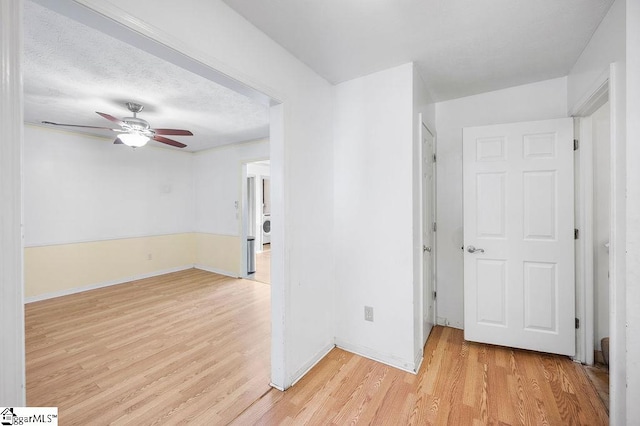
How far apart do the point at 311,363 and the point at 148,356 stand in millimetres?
1473

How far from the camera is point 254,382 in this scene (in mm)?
2002

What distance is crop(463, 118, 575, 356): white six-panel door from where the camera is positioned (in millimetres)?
2248

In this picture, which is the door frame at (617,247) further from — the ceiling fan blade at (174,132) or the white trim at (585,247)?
the ceiling fan blade at (174,132)

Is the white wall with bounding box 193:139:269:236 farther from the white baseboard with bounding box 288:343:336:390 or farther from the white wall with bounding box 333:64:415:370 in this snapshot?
the white baseboard with bounding box 288:343:336:390

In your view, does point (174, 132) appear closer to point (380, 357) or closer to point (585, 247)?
point (380, 357)

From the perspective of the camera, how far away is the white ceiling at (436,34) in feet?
5.05

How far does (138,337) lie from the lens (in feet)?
8.87

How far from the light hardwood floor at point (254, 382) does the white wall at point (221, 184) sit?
234 centimetres

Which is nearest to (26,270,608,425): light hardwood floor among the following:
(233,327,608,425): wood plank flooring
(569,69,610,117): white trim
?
(233,327,608,425): wood plank flooring

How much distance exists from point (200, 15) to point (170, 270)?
4.98m

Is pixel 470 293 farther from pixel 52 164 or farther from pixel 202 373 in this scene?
pixel 52 164

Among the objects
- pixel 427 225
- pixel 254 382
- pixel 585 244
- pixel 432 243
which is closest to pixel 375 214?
pixel 427 225

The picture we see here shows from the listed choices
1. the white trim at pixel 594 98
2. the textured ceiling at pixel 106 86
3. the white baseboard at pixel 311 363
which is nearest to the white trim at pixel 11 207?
the textured ceiling at pixel 106 86

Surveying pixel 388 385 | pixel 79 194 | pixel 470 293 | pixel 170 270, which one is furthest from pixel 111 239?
pixel 470 293
